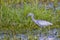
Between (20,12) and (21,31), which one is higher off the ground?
(20,12)

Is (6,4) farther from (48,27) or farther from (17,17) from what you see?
(48,27)

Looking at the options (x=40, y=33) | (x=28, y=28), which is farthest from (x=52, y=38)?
(x=28, y=28)

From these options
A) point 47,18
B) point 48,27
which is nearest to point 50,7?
point 47,18

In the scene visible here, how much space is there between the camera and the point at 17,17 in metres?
4.86

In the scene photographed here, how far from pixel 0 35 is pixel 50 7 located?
161 centimetres

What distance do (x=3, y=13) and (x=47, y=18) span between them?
96 cm

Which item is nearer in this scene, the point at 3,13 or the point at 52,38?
the point at 52,38

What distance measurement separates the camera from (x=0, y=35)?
14.1 ft

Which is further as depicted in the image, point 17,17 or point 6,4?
point 6,4

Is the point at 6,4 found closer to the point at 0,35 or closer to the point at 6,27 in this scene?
the point at 6,27

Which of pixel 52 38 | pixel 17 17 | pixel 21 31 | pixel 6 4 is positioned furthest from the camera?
pixel 6 4

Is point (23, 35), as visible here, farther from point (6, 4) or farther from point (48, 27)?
point (6, 4)

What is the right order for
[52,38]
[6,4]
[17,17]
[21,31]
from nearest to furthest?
[52,38]
[21,31]
[17,17]
[6,4]

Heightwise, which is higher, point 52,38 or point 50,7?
point 50,7
